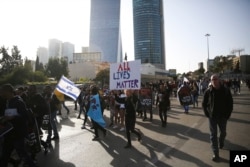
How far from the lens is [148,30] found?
16800 cm

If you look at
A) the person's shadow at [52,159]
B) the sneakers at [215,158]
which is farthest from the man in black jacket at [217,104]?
the person's shadow at [52,159]

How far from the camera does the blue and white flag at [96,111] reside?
28.6ft

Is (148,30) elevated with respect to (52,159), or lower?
elevated

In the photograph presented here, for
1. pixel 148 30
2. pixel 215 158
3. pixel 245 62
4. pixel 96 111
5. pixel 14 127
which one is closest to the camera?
pixel 14 127

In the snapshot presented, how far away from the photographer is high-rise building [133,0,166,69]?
16675 centimetres

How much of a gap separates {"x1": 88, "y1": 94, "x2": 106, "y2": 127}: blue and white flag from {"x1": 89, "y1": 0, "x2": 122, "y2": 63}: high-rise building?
6898 inches

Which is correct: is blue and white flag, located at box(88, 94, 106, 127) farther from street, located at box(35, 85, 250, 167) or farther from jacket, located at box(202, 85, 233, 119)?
jacket, located at box(202, 85, 233, 119)

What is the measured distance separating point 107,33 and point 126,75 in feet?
598

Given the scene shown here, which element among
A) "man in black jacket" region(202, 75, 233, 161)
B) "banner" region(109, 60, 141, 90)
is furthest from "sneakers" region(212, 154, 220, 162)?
"banner" region(109, 60, 141, 90)

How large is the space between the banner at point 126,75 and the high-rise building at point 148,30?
508ft

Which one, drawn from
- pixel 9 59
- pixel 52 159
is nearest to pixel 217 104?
pixel 52 159

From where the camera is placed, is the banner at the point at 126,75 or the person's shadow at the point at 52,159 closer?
the person's shadow at the point at 52,159

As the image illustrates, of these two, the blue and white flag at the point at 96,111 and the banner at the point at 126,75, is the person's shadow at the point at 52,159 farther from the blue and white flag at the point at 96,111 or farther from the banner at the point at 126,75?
A: the banner at the point at 126,75

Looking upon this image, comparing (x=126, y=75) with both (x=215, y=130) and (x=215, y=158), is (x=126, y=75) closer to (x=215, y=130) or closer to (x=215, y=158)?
(x=215, y=130)
